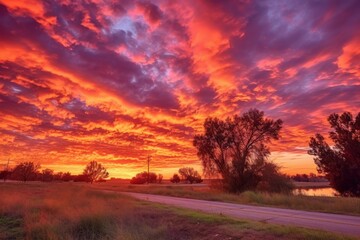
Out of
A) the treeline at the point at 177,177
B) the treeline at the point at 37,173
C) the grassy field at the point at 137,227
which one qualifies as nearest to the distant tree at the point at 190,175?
the treeline at the point at 177,177

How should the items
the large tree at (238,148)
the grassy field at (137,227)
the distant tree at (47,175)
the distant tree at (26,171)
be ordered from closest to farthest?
1. the grassy field at (137,227)
2. the large tree at (238,148)
3. the distant tree at (26,171)
4. the distant tree at (47,175)

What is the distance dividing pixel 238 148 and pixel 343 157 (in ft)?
51.9

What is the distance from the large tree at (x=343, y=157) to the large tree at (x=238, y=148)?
35.2ft

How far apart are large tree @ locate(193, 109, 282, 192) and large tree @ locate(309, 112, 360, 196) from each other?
35.2 ft

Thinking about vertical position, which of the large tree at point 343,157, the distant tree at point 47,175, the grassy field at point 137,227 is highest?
the distant tree at point 47,175

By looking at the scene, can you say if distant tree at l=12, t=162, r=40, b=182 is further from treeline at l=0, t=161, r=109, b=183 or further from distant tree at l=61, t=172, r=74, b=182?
distant tree at l=61, t=172, r=74, b=182

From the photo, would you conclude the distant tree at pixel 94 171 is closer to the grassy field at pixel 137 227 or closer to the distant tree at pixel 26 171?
the distant tree at pixel 26 171

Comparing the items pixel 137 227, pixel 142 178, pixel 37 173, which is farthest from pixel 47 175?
pixel 137 227

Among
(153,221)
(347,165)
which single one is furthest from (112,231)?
(347,165)

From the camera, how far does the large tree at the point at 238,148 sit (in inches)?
1580

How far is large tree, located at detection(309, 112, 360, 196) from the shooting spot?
41.2 m

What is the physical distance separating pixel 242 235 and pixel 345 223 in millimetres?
5825

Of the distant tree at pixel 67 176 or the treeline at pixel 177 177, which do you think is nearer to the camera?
the treeline at pixel 177 177

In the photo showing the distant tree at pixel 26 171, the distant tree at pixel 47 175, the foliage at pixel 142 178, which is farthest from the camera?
the foliage at pixel 142 178
